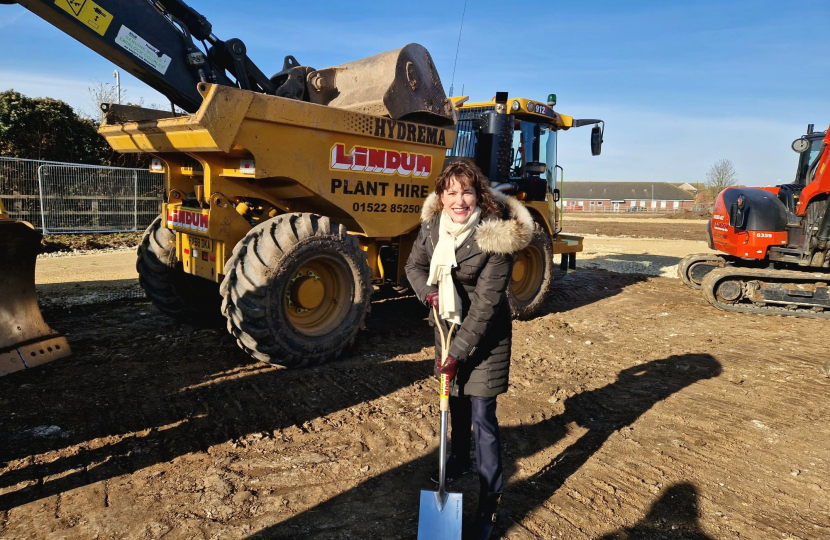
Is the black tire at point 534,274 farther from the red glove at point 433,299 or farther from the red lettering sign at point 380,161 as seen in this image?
the red glove at point 433,299

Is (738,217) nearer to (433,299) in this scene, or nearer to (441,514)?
(433,299)

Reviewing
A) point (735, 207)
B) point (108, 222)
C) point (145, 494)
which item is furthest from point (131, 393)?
point (108, 222)

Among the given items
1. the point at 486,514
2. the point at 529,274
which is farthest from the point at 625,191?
the point at 486,514

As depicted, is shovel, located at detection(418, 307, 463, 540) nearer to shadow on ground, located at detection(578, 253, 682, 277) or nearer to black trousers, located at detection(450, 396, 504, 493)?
black trousers, located at detection(450, 396, 504, 493)

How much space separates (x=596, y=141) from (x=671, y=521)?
21.8ft

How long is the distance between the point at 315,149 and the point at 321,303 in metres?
1.46

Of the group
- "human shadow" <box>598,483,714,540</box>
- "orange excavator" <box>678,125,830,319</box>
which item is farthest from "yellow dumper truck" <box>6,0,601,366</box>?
"orange excavator" <box>678,125,830,319</box>

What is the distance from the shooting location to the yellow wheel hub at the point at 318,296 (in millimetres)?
5117

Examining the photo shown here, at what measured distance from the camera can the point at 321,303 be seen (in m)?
5.35

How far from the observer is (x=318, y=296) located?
5.26 m

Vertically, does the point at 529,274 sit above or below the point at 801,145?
below

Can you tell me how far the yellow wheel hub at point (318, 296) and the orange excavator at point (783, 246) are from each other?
6221 mm

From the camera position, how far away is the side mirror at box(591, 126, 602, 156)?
8.49 meters

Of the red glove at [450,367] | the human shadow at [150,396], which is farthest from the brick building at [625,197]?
the red glove at [450,367]
